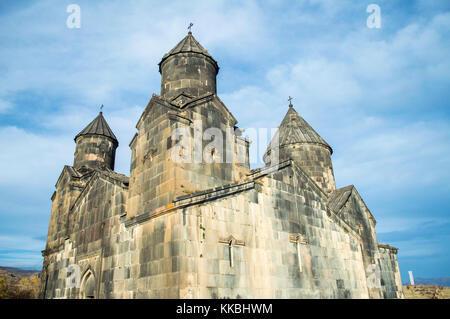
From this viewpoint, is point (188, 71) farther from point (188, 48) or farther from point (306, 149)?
point (306, 149)

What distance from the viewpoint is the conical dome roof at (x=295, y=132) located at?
20438 millimetres

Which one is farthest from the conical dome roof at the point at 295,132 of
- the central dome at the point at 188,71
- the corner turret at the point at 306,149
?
the central dome at the point at 188,71

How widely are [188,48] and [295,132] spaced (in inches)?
389

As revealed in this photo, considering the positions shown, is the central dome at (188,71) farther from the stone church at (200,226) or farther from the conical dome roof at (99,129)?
the conical dome roof at (99,129)

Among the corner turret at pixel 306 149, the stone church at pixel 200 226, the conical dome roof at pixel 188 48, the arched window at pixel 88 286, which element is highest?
the conical dome roof at pixel 188 48

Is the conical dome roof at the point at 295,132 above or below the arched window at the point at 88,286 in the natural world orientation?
above

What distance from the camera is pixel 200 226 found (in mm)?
8797

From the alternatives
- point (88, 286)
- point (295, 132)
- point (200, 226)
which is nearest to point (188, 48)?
point (200, 226)

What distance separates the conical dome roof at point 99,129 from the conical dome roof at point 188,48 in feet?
24.7

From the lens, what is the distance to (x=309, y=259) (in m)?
11.7

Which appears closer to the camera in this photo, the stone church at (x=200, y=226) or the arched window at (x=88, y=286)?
the stone church at (x=200, y=226)

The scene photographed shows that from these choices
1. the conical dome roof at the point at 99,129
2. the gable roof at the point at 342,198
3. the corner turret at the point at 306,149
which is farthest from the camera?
the corner turret at the point at 306,149

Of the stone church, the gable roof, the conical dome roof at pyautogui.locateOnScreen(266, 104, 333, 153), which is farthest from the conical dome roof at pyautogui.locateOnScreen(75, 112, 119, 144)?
the gable roof
